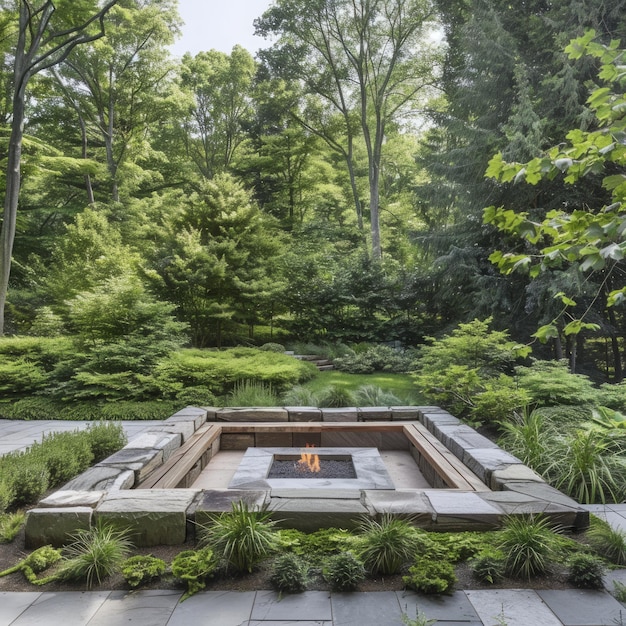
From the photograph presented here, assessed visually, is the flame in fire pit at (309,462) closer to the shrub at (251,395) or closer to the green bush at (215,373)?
the shrub at (251,395)

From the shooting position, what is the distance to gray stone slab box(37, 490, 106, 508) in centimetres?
298

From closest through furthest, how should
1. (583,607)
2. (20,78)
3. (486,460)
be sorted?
(583,607) → (486,460) → (20,78)

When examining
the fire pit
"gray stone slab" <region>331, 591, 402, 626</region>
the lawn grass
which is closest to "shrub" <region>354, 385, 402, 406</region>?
the lawn grass

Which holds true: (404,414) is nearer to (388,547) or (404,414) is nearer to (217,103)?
(388,547)

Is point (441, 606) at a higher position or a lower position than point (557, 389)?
lower

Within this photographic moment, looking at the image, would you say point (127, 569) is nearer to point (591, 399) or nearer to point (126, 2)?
point (591, 399)

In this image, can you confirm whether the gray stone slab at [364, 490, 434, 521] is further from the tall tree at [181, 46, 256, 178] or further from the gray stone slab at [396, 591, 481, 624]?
the tall tree at [181, 46, 256, 178]

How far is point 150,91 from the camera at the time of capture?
707 inches

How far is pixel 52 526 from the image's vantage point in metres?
2.84

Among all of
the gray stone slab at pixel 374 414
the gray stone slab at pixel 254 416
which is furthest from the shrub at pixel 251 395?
the gray stone slab at pixel 374 414

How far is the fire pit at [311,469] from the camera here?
→ 4008 mm

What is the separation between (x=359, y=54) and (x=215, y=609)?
18159 mm

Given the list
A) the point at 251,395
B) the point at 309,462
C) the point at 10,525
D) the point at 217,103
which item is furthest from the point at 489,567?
the point at 217,103

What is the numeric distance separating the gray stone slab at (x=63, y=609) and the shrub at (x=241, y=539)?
23.9 inches
